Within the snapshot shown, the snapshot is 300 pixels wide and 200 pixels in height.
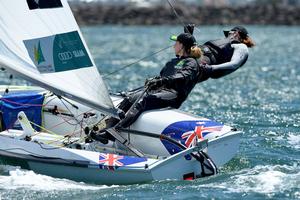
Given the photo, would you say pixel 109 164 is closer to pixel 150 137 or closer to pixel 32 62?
pixel 150 137

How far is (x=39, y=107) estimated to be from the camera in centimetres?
1043

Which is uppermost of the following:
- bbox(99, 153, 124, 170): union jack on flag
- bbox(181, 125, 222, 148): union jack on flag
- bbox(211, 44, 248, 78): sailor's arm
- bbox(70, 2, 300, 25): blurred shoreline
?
bbox(70, 2, 300, 25): blurred shoreline

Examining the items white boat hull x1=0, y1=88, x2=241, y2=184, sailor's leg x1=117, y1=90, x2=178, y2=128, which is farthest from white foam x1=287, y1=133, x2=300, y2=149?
sailor's leg x1=117, y1=90, x2=178, y2=128

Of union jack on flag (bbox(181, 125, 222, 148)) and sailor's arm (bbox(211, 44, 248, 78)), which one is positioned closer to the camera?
union jack on flag (bbox(181, 125, 222, 148))

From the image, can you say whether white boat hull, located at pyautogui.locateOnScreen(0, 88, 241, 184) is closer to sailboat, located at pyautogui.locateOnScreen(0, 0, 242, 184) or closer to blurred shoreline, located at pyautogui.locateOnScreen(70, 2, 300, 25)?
sailboat, located at pyautogui.locateOnScreen(0, 0, 242, 184)

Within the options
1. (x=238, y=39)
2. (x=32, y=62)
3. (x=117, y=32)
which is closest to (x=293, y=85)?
(x=238, y=39)

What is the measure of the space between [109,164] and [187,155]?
0.78 meters

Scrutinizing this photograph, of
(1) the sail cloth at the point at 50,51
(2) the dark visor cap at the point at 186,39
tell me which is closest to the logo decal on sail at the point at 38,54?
(1) the sail cloth at the point at 50,51

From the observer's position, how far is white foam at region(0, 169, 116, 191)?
8.54 metres

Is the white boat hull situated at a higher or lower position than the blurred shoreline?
lower

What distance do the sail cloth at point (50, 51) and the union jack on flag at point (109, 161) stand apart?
1.78 feet

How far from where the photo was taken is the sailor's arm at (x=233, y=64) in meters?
9.90

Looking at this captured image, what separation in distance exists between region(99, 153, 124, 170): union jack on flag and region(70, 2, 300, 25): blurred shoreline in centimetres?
3654

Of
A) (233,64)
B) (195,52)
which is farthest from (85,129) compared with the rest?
(233,64)
